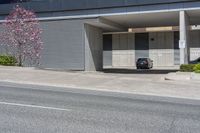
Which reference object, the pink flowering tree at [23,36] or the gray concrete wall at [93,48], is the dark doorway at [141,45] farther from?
the pink flowering tree at [23,36]

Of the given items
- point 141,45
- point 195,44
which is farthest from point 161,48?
point 195,44

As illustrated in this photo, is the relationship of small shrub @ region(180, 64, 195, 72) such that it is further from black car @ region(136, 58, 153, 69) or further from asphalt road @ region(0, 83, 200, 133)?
black car @ region(136, 58, 153, 69)

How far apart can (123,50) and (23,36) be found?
99.6 ft

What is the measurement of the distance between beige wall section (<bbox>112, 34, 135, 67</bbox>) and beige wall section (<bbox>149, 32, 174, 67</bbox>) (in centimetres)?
263

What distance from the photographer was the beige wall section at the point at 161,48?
5744 centimetres

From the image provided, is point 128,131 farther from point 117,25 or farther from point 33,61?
point 117,25

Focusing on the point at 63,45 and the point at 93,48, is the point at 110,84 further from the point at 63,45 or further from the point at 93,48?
the point at 93,48

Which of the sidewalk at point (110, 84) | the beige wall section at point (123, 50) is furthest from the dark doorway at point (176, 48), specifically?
the sidewalk at point (110, 84)

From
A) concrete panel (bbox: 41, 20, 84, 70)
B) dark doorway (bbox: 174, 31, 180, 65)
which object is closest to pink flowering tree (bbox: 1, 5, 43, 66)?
concrete panel (bbox: 41, 20, 84, 70)

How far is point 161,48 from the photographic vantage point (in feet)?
191

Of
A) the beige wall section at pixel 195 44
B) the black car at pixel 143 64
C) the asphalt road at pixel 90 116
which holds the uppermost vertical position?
the beige wall section at pixel 195 44

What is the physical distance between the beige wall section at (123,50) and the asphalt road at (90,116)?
45346mm

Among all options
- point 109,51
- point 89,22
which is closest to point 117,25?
point 89,22

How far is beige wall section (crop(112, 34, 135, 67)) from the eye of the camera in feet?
194
